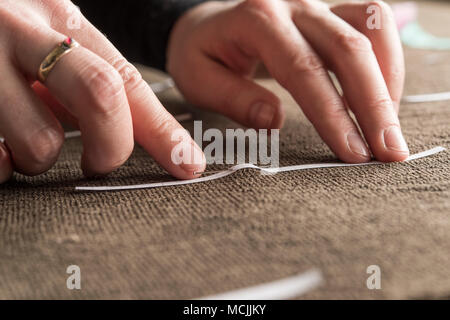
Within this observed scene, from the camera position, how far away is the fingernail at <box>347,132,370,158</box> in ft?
1.67

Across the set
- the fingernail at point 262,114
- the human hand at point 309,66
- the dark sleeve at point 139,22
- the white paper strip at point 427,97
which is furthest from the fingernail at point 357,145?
the dark sleeve at point 139,22

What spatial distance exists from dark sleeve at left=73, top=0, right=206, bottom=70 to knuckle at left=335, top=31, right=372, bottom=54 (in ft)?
1.08

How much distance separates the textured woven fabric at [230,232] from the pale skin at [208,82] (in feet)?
0.11

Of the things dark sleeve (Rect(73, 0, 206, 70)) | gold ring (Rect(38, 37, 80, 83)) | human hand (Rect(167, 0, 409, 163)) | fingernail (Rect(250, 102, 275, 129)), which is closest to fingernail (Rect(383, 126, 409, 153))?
human hand (Rect(167, 0, 409, 163))

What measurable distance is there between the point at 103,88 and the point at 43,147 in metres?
0.08

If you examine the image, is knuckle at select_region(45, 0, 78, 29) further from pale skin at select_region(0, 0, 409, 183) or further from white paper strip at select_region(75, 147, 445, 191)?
white paper strip at select_region(75, 147, 445, 191)

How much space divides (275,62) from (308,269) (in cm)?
34

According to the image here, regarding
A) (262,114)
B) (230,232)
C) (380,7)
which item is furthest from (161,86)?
(230,232)

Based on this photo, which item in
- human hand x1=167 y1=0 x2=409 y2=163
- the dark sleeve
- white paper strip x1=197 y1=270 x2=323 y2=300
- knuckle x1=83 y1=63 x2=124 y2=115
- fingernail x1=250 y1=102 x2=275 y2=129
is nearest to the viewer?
white paper strip x1=197 y1=270 x2=323 y2=300

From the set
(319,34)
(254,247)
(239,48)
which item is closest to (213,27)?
(239,48)

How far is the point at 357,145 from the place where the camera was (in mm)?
514

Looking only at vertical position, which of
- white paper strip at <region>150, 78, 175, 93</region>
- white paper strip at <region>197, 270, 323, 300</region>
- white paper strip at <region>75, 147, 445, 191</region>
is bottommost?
white paper strip at <region>197, 270, 323, 300</region>

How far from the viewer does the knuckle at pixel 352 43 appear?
0.56 m

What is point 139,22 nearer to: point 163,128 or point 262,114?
point 262,114
